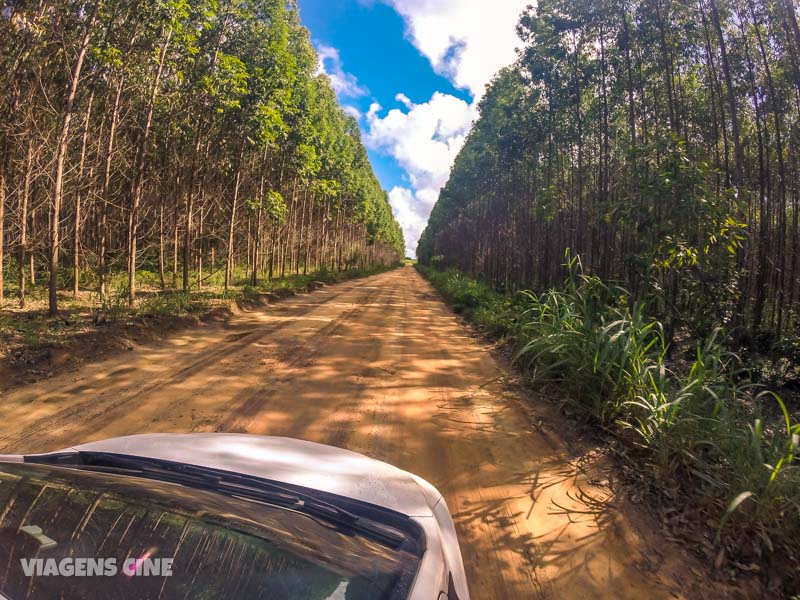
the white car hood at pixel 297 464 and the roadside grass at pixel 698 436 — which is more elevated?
the white car hood at pixel 297 464

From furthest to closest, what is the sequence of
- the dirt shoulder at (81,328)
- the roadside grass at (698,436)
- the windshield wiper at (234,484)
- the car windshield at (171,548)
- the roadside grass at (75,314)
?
1. the roadside grass at (75,314)
2. the dirt shoulder at (81,328)
3. the roadside grass at (698,436)
4. the windshield wiper at (234,484)
5. the car windshield at (171,548)

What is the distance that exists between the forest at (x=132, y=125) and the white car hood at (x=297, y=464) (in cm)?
752

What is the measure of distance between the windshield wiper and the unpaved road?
1162mm

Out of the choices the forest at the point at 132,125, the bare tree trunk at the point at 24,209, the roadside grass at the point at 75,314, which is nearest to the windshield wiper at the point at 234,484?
the roadside grass at the point at 75,314

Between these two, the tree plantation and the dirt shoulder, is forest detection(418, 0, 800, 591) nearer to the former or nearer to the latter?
the tree plantation

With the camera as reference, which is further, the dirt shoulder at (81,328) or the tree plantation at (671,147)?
the tree plantation at (671,147)

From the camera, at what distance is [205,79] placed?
10.8 meters

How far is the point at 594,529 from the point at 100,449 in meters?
2.90

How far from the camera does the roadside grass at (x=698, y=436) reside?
105 inches

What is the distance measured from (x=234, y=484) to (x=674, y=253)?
5728 millimetres

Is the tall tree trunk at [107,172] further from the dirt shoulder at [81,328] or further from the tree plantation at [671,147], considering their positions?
the tree plantation at [671,147]

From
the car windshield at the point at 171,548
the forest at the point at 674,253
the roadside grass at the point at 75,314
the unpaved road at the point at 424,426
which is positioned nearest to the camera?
the car windshield at the point at 171,548

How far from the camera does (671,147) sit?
5902 millimetres

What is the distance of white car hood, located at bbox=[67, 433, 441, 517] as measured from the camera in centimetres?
177
